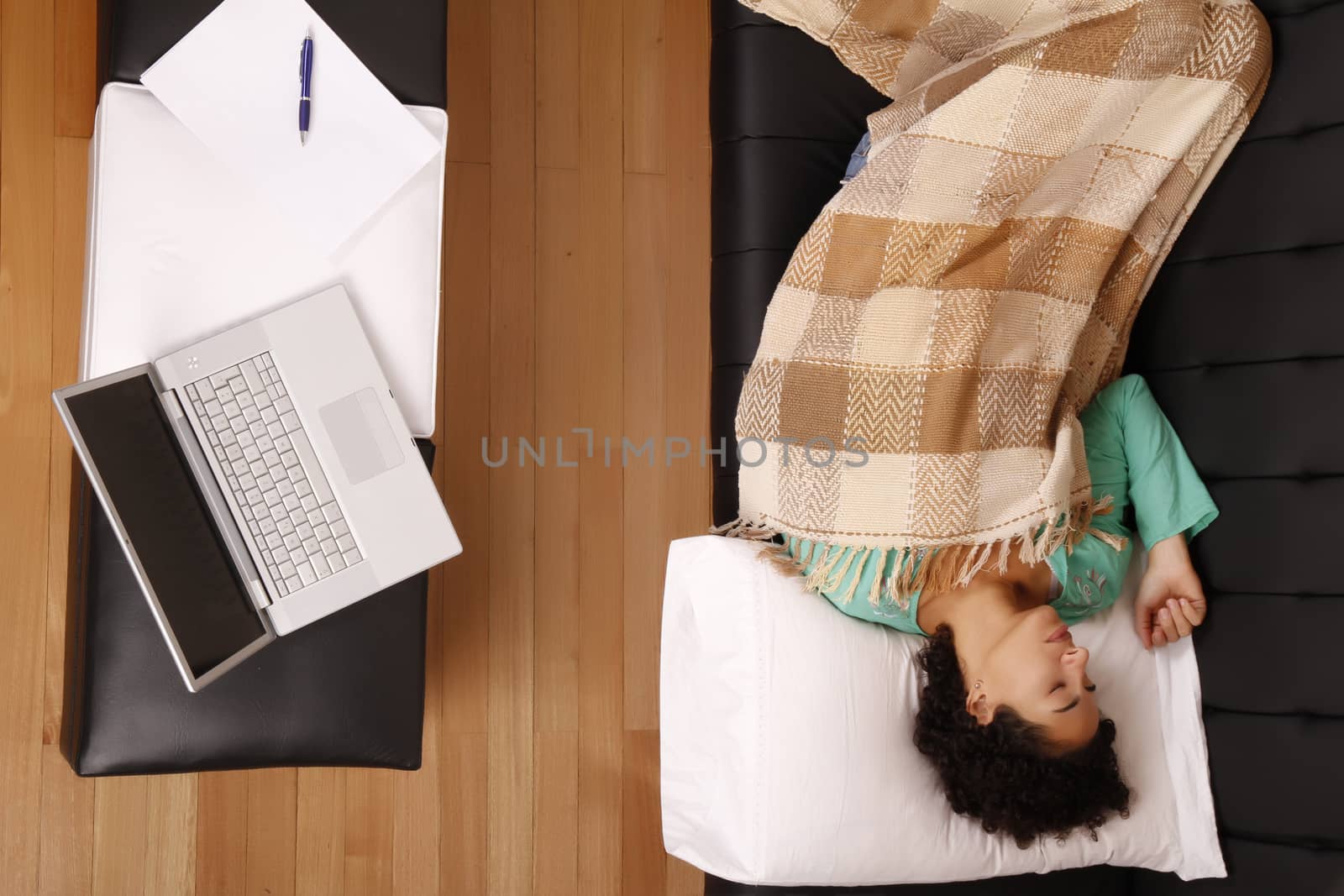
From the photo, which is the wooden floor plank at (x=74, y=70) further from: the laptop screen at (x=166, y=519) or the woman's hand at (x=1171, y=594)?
the woman's hand at (x=1171, y=594)

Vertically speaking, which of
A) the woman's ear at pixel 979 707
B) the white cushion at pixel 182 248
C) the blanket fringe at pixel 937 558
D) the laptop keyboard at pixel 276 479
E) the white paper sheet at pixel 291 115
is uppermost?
the white paper sheet at pixel 291 115

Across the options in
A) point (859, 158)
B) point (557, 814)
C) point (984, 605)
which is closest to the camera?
point (984, 605)

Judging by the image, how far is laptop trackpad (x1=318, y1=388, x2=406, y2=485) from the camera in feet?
3.33

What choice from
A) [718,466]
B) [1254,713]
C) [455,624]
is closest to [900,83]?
[718,466]

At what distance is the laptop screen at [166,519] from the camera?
92 centimetres

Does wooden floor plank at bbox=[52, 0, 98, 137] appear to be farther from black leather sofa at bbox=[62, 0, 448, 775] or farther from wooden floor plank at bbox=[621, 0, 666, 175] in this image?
wooden floor plank at bbox=[621, 0, 666, 175]

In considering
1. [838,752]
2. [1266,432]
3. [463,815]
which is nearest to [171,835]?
[463,815]

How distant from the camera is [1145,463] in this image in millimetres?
1216

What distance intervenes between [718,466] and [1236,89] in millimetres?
801

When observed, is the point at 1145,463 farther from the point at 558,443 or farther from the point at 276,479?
the point at 276,479

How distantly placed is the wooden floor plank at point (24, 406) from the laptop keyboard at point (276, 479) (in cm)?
72

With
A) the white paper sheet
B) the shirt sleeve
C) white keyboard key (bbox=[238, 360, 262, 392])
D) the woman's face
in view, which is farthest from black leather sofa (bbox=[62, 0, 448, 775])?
the shirt sleeve

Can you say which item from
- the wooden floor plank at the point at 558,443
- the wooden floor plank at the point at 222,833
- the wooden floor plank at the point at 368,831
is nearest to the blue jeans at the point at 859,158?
the wooden floor plank at the point at 558,443

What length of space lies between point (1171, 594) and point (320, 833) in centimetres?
133
